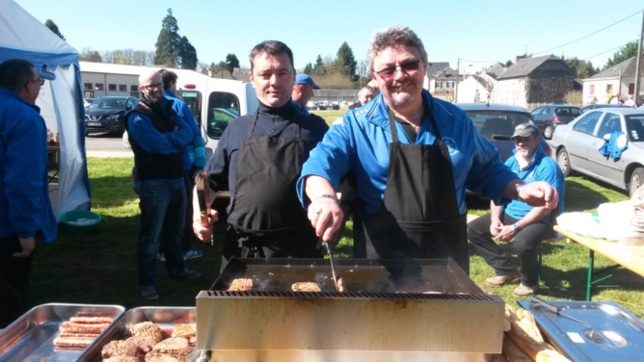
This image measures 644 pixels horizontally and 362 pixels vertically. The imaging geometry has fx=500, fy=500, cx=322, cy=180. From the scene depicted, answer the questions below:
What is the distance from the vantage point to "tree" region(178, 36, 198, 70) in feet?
279

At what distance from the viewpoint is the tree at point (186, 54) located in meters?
85.2

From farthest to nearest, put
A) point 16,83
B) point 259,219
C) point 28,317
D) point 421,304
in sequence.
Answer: point 16,83, point 259,219, point 28,317, point 421,304

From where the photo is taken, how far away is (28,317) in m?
1.97

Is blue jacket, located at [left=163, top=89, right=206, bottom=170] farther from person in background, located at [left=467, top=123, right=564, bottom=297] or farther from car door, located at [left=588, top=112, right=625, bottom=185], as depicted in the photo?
car door, located at [left=588, top=112, right=625, bottom=185]

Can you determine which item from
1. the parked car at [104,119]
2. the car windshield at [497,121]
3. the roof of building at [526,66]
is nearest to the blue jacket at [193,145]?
the car windshield at [497,121]

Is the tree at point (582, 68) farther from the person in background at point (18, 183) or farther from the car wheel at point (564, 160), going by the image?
the person in background at point (18, 183)

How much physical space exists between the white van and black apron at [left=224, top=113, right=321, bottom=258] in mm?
5641

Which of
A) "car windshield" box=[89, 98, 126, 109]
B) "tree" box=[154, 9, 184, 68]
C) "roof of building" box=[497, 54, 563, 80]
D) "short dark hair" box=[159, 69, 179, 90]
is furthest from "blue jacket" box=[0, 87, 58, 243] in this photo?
"tree" box=[154, 9, 184, 68]

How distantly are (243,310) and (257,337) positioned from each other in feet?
0.31

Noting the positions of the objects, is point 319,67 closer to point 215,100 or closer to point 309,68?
point 309,68

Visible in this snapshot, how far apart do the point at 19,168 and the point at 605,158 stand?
9133 millimetres

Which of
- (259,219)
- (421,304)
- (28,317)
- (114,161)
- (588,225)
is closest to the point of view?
(421,304)

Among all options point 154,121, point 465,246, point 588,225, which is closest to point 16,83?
point 154,121

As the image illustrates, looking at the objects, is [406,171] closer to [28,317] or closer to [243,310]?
[243,310]
